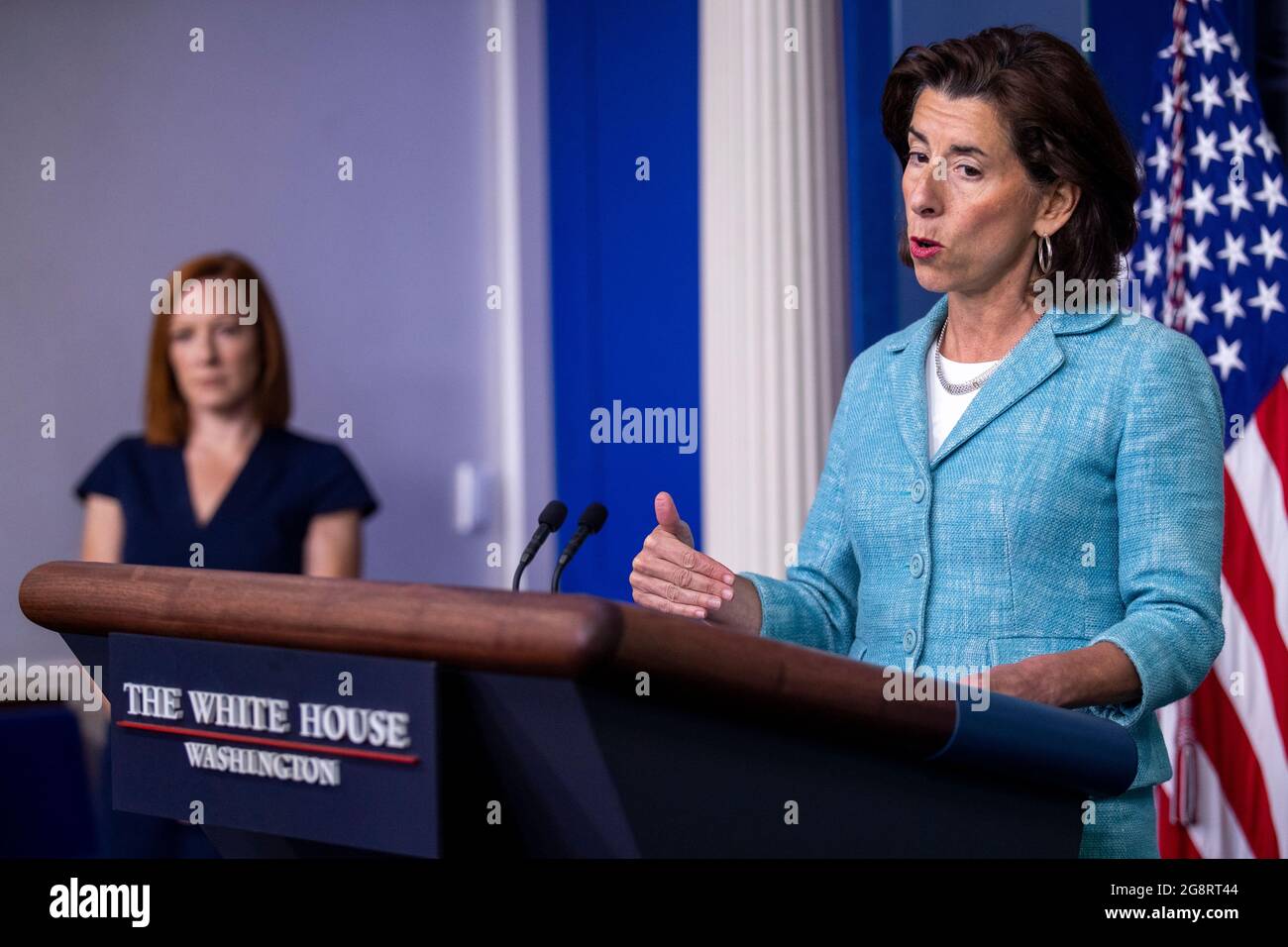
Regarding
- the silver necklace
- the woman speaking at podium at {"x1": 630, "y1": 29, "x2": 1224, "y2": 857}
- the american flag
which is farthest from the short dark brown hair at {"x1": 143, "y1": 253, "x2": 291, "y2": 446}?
the silver necklace

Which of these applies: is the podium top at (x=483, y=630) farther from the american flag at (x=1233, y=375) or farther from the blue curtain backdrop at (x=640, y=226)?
the blue curtain backdrop at (x=640, y=226)

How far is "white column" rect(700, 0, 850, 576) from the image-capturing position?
317 centimetres

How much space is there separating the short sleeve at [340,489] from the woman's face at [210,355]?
268 mm

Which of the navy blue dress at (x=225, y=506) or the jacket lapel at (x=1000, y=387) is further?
the navy blue dress at (x=225, y=506)

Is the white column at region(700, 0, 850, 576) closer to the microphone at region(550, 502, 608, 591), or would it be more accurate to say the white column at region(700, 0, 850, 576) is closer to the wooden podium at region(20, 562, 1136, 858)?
the microphone at region(550, 502, 608, 591)

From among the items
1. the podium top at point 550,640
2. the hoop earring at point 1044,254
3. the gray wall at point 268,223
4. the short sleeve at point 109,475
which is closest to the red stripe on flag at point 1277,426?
the hoop earring at point 1044,254

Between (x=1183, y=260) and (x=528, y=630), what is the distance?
243 cm

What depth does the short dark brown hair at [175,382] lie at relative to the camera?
3461 mm

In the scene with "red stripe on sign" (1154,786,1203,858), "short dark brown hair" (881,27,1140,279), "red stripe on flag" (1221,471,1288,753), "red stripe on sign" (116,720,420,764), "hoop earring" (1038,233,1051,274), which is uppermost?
"short dark brown hair" (881,27,1140,279)
